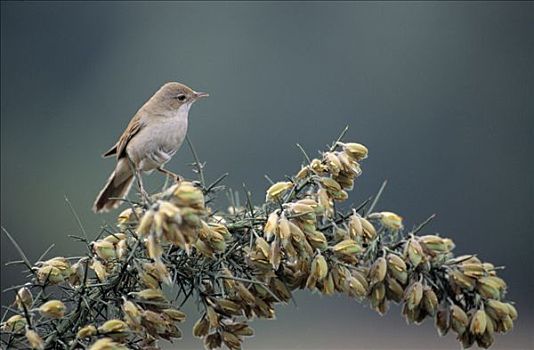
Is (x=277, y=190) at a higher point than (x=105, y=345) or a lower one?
higher

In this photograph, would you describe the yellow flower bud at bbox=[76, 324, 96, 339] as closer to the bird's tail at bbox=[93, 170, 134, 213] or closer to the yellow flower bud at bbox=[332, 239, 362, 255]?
the yellow flower bud at bbox=[332, 239, 362, 255]

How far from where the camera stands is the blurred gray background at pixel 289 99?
17.8 metres

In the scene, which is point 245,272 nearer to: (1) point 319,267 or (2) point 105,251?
(1) point 319,267

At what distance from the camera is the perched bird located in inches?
135

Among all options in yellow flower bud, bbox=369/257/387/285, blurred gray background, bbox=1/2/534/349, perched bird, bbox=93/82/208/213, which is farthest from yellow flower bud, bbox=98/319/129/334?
blurred gray background, bbox=1/2/534/349

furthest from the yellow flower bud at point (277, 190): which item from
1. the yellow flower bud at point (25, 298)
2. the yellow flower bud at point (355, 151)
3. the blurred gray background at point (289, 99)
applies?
the blurred gray background at point (289, 99)

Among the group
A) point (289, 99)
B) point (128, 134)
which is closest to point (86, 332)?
point (128, 134)

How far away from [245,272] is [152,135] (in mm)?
1330

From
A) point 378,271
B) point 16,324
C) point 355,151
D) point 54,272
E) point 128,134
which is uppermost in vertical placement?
point 355,151

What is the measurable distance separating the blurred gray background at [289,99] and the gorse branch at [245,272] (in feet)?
41.8

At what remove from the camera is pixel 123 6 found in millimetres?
24609

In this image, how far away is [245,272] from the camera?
7.39 ft

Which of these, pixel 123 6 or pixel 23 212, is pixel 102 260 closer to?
pixel 23 212

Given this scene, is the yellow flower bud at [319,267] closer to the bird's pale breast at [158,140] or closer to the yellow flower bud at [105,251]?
the yellow flower bud at [105,251]
